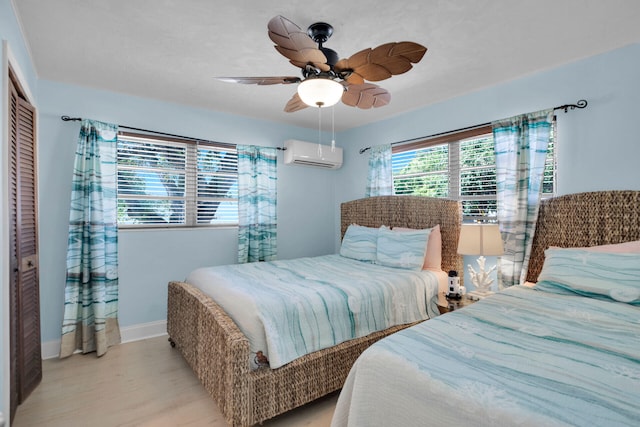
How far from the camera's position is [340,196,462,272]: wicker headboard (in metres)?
3.14

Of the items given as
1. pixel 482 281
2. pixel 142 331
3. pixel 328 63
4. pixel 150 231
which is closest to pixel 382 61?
pixel 328 63

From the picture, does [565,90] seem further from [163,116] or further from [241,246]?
[163,116]

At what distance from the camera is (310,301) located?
80.7 inches

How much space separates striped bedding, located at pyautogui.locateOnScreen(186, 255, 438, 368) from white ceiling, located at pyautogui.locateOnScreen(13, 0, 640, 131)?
5.52ft

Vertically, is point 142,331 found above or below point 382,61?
below

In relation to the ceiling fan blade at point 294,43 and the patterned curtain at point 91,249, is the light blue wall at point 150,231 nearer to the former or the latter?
the patterned curtain at point 91,249

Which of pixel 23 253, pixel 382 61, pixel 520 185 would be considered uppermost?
pixel 382 61

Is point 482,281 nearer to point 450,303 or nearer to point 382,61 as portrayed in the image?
point 450,303

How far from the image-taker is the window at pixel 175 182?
10.9 ft

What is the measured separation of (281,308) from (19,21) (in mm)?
2365

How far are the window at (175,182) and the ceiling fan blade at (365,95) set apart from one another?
2.10m

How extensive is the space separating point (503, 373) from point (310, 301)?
120cm

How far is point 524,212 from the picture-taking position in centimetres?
267

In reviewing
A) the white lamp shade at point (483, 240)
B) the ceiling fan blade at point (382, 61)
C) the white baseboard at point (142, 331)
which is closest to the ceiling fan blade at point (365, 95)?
the ceiling fan blade at point (382, 61)
